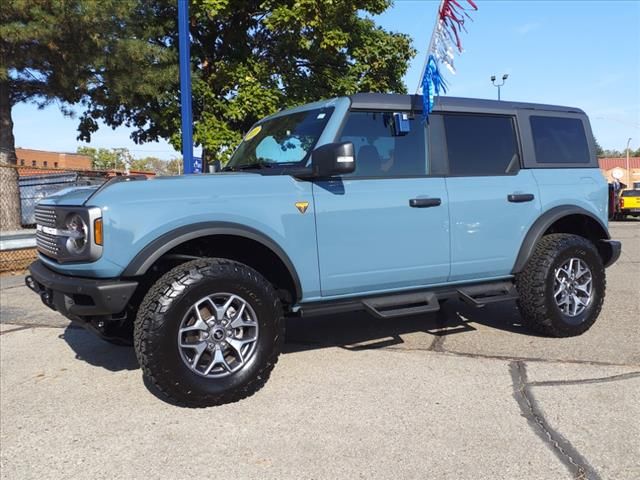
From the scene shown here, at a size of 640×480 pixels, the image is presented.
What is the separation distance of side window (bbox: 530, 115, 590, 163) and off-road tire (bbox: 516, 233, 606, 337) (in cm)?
70

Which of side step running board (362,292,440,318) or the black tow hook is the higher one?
the black tow hook

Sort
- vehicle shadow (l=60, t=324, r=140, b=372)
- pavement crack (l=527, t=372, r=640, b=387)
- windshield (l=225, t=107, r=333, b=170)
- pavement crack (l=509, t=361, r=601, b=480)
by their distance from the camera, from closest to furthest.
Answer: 1. pavement crack (l=509, t=361, r=601, b=480)
2. pavement crack (l=527, t=372, r=640, b=387)
3. windshield (l=225, t=107, r=333, b=170)
4. vehicle shadow (l=60, t=324, r=140, b=372)

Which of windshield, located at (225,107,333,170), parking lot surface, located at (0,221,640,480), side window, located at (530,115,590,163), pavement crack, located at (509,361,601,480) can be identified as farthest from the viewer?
side window, located at (530,115,590,163)

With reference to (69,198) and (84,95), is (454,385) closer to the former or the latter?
(69,198)

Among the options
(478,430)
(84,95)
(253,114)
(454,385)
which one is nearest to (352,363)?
(454,385)

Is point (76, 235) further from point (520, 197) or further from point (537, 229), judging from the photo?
point (537, 229)

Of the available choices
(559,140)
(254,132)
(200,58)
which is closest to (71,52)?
(200,58)

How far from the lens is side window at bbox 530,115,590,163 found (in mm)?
4835

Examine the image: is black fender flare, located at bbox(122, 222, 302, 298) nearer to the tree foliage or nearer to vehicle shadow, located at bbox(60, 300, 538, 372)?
vehicle shadow, located at bbox(60, 300, 538, 372)

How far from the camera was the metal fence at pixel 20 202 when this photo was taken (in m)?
8.92

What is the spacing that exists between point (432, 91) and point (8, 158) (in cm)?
1080

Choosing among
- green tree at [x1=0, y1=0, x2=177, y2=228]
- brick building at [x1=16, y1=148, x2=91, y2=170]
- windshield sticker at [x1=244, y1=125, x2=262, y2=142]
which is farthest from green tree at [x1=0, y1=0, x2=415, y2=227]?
brick building at [x1=16, y1=148, x2=91, y2=170]

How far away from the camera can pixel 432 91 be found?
14.1 feet

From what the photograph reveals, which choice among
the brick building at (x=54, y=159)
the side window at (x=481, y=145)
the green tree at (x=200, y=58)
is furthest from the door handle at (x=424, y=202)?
the brick building at (x=54, y=159)
